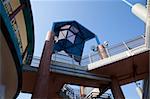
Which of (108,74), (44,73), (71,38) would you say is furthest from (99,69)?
(71,38)

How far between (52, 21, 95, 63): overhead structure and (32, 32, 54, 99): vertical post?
539 cm

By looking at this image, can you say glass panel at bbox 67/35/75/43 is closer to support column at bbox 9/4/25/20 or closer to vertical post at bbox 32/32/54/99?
vertical post at bbox 32/32/54/99

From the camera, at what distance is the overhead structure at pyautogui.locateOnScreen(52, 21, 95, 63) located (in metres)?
23.9

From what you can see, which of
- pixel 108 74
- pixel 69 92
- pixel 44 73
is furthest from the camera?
pixel 69 92

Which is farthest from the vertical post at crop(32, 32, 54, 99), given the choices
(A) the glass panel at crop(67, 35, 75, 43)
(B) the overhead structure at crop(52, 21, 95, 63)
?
(A) the glass panel at crop(67, 35, 75, 43)

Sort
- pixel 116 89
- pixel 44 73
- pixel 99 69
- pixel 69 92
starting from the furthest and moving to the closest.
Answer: pixel 69 92, pixel 116 89, pixel 99 69, pixel 44 73

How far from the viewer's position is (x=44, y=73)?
15.8 metres

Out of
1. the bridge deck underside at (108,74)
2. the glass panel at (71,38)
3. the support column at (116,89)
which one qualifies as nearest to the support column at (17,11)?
the bridge deck underside at (108,74)

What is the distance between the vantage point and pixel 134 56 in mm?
16250

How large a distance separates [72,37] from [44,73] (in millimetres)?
9459

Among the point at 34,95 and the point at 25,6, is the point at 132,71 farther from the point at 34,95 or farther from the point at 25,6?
the point at 25,6

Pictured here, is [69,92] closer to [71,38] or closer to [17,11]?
[71,38]

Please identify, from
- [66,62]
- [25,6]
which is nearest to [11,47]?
[25,6]

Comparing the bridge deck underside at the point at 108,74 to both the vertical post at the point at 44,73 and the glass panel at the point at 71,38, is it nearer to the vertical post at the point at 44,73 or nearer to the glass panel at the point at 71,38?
the vertical post at the point at 44,73
